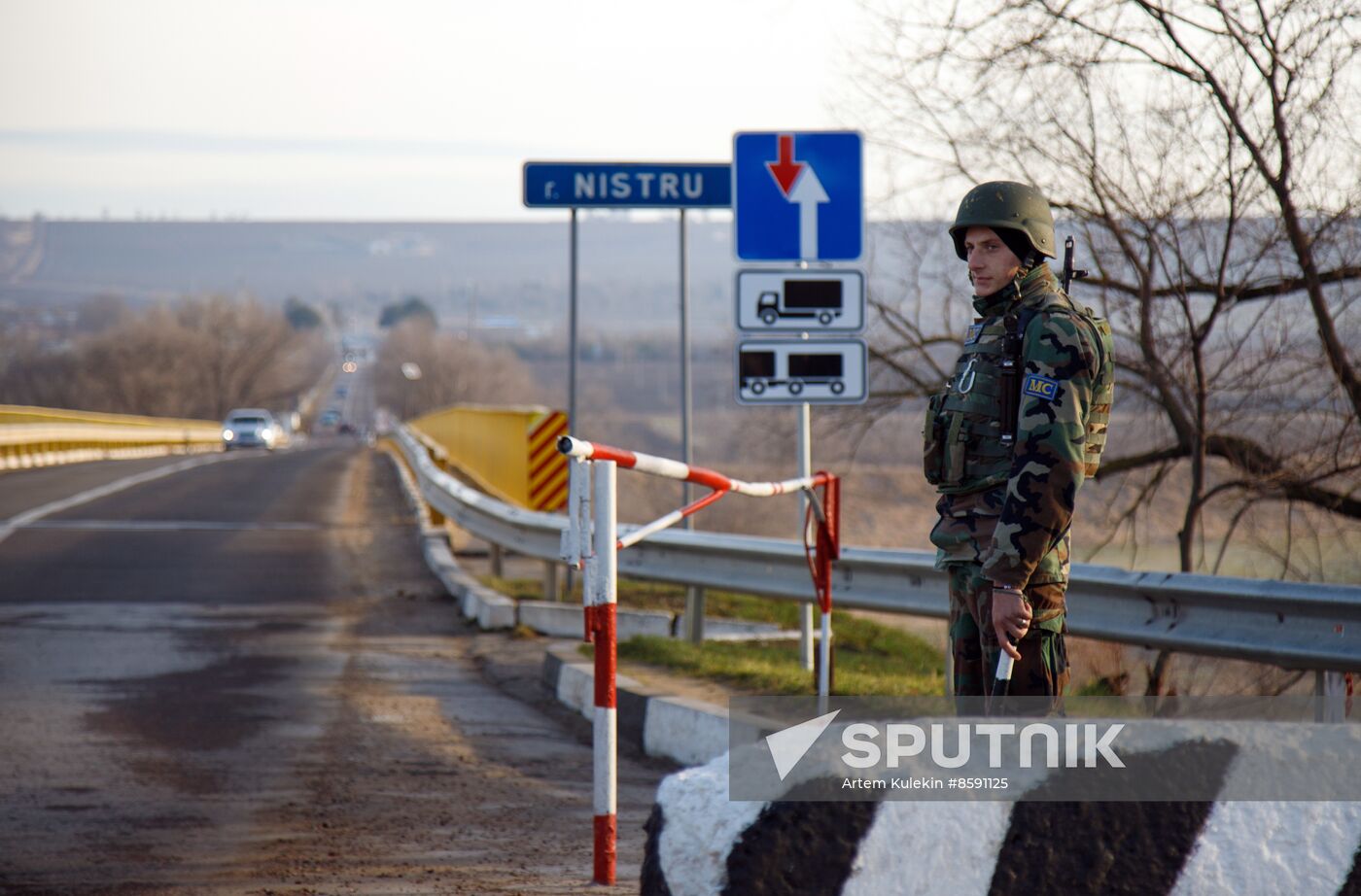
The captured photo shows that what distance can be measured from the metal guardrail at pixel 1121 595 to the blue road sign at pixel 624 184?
250 centimetres

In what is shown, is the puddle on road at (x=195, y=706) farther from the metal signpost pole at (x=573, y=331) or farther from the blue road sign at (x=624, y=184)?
the blue road sign at (x=624, y=184)

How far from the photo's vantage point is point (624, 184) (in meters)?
10.8

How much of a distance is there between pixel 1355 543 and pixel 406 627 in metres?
7.04

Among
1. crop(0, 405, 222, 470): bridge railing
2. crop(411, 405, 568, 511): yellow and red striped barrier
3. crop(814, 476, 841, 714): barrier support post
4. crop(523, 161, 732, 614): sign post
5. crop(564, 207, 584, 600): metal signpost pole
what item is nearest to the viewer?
crop(814, 476, 841, 714): barrier support post

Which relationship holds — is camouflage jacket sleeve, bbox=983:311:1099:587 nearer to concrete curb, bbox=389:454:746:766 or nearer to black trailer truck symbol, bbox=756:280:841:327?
concrete curb, bbox=389:454:746:766

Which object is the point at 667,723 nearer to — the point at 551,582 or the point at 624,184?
the point at 551,582

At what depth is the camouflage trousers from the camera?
3.53m

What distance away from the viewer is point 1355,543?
11445mm

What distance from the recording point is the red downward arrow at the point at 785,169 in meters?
7.97

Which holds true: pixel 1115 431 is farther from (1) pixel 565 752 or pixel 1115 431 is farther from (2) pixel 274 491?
(2) pixel 274 491

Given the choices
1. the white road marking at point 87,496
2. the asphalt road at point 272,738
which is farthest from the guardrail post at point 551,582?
the white road marking at point 87,496

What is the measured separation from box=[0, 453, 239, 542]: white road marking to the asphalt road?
89.0 inches

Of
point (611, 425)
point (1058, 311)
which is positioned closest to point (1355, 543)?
point (1058, 311)

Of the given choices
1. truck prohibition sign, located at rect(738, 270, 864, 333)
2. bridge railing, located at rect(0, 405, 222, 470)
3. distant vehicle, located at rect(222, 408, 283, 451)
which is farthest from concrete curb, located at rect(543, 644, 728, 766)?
distant vehicle, located at rect(222, 408, 283, 451)
